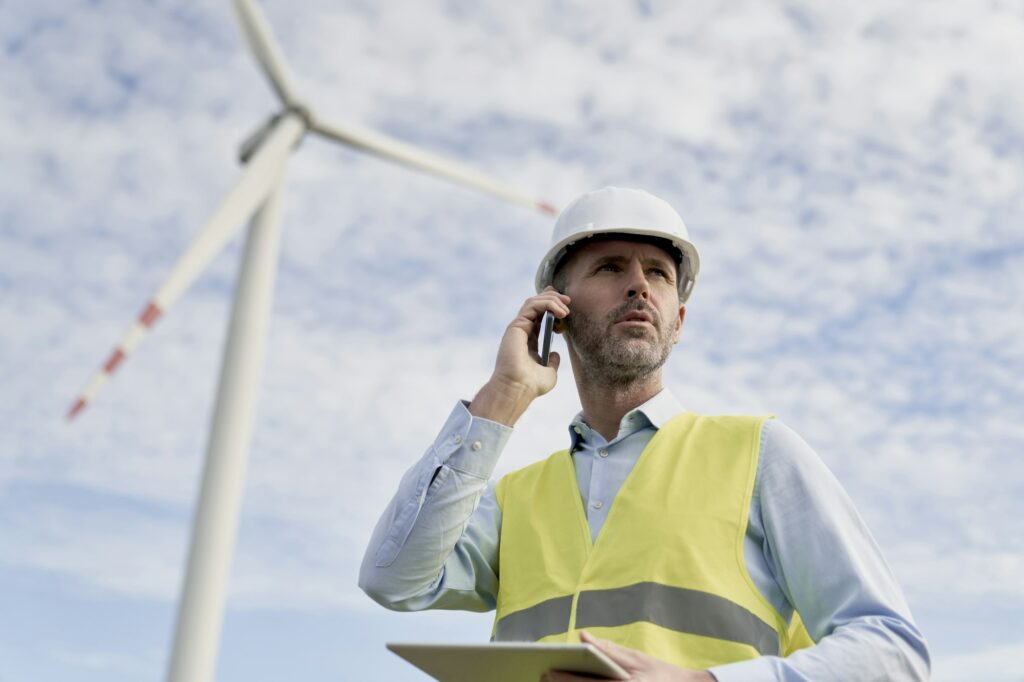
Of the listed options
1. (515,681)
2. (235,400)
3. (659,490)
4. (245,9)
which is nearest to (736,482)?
(659,490)

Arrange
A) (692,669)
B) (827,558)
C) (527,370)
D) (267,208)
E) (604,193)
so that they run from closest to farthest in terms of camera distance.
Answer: (692,669) < (827,558) < (527,370) < (604,193) < (267,208)

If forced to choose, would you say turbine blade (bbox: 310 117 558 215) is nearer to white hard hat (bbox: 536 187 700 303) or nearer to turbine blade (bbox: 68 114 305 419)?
turbine blade (bbox: 68 114 305 419)

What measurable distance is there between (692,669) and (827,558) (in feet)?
2.75

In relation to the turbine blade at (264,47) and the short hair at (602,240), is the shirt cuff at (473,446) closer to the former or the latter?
the short hair at (602,240)

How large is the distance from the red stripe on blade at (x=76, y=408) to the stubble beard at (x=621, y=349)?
883cm

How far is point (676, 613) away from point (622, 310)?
1.88 metres

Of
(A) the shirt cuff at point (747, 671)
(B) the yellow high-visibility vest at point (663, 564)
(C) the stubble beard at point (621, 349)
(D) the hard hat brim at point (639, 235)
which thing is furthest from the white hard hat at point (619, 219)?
(A) the shirt cuff at point (747, 671)

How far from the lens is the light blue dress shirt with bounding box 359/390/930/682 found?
15.2ft

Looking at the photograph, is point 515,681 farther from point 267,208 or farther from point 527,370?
point 267,208

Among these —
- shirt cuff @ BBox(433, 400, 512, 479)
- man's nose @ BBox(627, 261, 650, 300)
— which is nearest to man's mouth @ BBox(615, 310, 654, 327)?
man's nose @ BBox(627, 261, 650, 300)

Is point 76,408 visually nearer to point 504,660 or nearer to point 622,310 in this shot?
point 622,310

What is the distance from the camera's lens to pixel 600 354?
20.4 ft

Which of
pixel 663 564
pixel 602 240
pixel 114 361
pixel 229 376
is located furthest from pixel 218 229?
pixel 663 564

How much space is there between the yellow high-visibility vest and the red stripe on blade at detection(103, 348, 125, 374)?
952 cm
